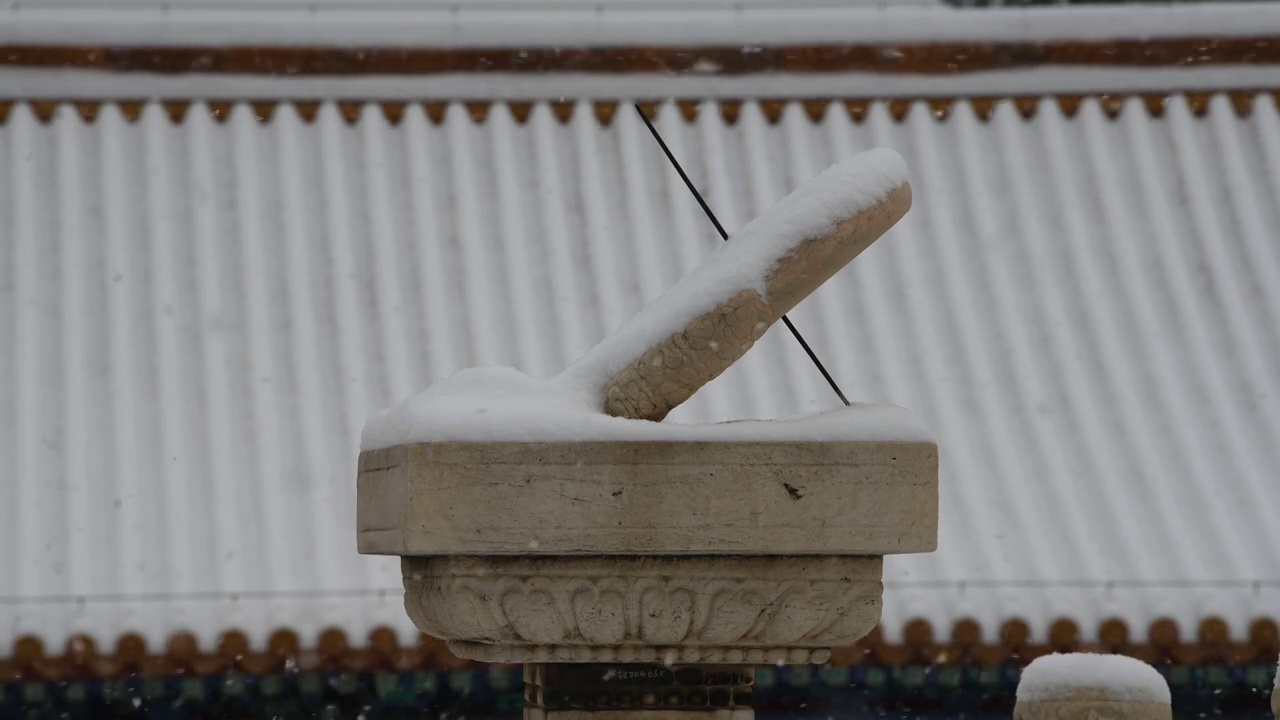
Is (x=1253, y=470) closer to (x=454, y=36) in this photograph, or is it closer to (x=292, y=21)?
(x=454, y=36)

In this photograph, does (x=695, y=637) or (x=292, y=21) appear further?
(x=292, y=21)

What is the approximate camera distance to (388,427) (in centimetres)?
319

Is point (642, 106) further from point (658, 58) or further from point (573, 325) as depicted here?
point (573, 325)

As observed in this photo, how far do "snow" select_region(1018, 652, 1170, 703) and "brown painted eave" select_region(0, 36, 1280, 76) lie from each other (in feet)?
11.0

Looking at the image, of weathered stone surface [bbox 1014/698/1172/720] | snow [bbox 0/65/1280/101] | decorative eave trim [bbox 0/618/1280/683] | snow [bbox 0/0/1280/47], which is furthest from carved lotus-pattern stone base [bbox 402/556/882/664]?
snow [bbox 0/0/1280/47]

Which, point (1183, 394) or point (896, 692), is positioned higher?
point (1183, 394)

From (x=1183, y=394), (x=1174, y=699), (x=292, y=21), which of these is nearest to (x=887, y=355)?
(x=1183, y=394)

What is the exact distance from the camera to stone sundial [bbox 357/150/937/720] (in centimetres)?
303

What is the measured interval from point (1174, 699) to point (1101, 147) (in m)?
2.29

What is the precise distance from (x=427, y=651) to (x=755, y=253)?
88.9 inches

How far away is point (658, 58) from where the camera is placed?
23.6 ft

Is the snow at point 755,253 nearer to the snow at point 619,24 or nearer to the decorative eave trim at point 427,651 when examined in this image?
the decorative eave trim at point 427,651

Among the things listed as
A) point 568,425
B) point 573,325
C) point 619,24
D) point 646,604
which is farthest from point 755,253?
point 619,24

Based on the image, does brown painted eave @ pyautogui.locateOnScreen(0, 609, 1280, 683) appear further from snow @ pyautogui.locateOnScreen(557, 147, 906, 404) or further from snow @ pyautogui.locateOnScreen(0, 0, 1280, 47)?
snow @ pyautogui.locateOnScreen(0, 0, 1280, 47)
